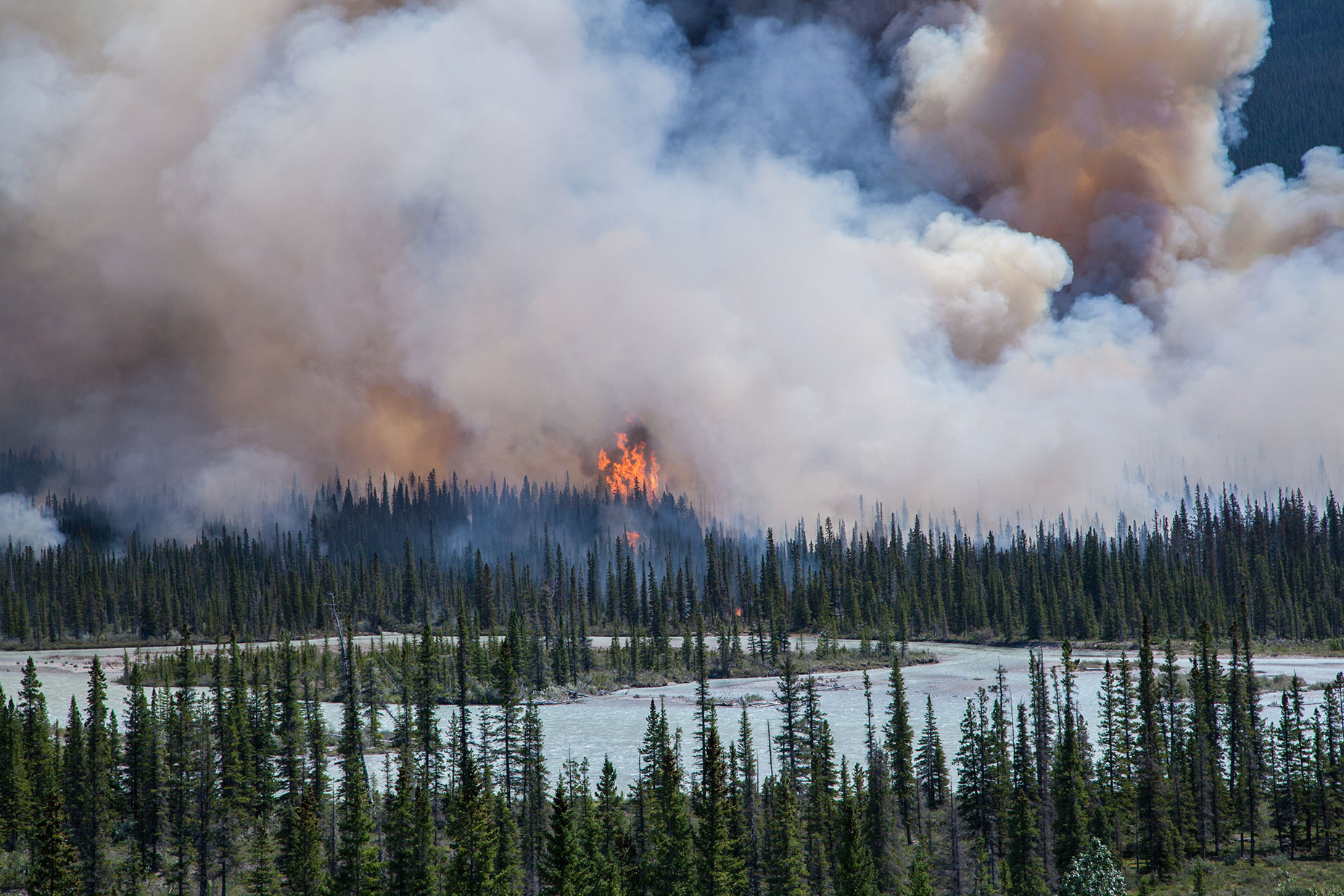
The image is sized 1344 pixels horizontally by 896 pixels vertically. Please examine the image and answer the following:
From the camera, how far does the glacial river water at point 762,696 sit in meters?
111

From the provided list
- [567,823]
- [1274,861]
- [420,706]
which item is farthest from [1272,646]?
[567,823]

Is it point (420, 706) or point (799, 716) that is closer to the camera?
point (420, 706)

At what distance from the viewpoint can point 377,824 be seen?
83125 mm

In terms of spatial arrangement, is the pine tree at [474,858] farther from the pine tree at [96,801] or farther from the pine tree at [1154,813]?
the pine tree at [1154,813]

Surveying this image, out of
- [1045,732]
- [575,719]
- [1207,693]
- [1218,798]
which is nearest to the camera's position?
[1218,798]

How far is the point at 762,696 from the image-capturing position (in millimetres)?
147625

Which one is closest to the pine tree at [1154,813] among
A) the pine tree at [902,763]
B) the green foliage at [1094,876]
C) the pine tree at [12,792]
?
the green foliage at [1094,876]

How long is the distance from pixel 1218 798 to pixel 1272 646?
5050 inches

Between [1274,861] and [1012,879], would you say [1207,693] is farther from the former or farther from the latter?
[1012,879]

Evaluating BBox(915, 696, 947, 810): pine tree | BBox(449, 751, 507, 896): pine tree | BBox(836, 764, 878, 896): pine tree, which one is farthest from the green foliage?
BBox(449, 751, 507, 896): pine tree

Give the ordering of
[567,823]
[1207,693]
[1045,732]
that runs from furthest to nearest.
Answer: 1. [1207,693]
2. [1045,732]
3. [567,823]

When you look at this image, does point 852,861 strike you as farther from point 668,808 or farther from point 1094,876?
point 668,808

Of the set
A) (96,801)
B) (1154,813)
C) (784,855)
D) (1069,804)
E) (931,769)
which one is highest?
(96,801)

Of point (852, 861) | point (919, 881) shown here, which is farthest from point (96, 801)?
point (919, 881)
